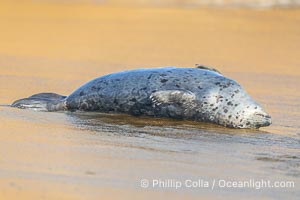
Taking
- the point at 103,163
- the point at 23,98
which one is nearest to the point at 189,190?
the point at 103,163

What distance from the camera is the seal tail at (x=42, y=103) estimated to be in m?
7.52

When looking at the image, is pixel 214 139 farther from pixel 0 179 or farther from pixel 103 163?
pixel 0 179

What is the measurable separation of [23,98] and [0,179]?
11.2ft

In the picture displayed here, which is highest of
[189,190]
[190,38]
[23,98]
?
[190,38]

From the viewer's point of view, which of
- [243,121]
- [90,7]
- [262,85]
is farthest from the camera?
[90,7]

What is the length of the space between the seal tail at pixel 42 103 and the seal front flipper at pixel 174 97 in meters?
0.86

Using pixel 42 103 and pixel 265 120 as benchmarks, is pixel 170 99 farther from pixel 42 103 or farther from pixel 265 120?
pixel 42 103

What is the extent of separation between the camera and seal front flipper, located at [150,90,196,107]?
24.2 ft

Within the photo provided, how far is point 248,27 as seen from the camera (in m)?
15.5

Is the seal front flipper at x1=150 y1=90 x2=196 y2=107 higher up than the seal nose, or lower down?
higher up

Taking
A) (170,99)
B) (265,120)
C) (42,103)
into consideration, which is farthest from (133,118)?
(265,120)

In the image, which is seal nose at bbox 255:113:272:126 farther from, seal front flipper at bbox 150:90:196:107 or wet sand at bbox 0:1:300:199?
seal front flipper at bbox 150:90:196:107

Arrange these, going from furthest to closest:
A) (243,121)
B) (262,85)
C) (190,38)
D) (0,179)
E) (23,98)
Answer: (190,38)
(262,85)
(23,98)
(243,121)
(0,179)

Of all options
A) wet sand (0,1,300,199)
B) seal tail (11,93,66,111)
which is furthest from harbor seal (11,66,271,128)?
wet sand (0,1,300,199)
